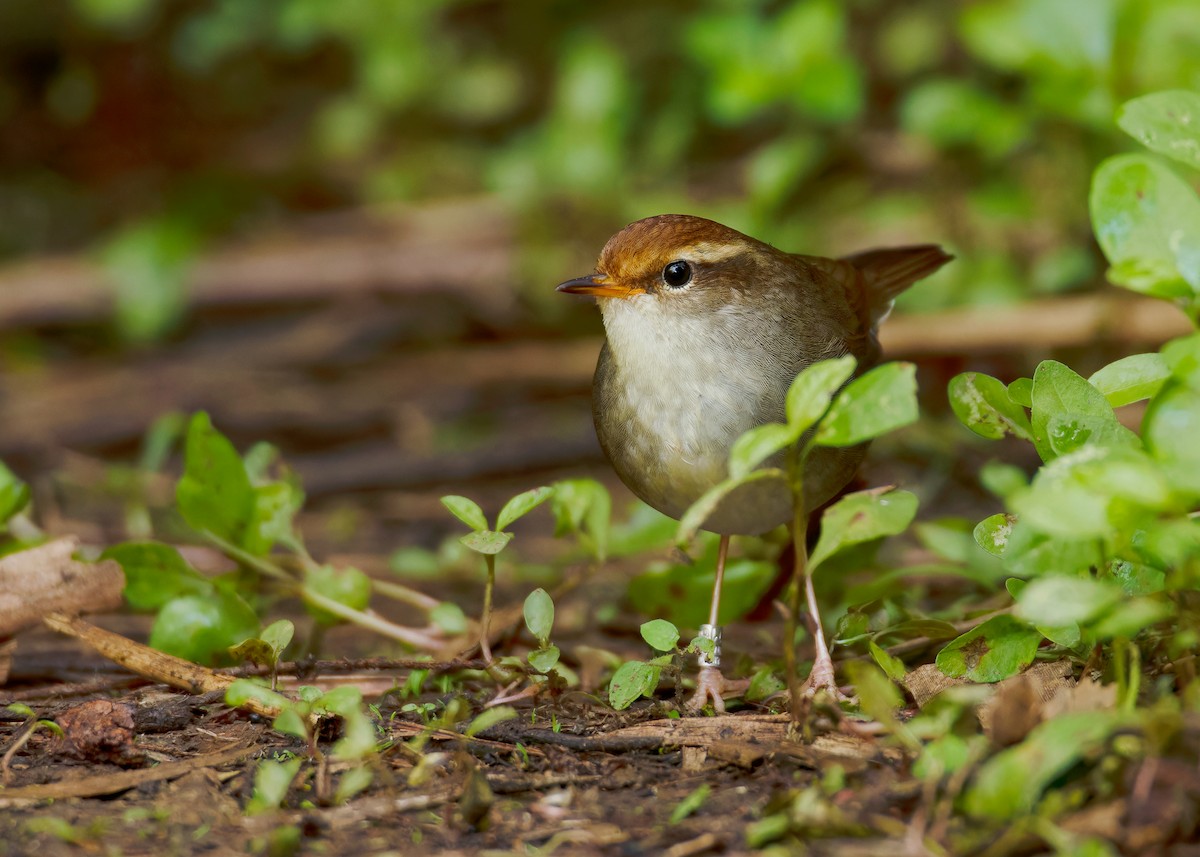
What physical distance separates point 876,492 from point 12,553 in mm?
2526

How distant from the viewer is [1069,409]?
280 centimetres

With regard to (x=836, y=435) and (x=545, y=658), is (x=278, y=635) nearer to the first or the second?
(x=545, y=658)

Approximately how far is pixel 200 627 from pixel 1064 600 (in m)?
2.35

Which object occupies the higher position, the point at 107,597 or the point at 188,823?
the point at 107,597

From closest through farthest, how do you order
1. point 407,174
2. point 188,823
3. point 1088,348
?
point 188,823
point 1088,348
point 407,174

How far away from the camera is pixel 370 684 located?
3.61m

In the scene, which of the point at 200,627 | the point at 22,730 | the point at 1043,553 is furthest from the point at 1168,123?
the point at 22,730

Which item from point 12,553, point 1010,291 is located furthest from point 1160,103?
point 1010,291

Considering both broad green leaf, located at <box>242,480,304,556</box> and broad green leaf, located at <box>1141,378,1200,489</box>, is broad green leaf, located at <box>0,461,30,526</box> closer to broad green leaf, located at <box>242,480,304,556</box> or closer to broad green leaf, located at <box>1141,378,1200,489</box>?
broad green leaf, located at <box>242,480,304,556</box>

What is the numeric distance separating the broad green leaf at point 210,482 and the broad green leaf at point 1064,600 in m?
2.27

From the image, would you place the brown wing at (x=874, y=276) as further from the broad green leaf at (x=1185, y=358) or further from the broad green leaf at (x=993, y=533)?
the broad green leaf at (x=1185, y=358)

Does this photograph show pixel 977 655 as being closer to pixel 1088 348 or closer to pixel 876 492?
pixel 876 492

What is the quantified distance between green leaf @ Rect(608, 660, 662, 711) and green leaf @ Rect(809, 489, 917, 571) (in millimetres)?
591

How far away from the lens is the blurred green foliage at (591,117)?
6270 mm
